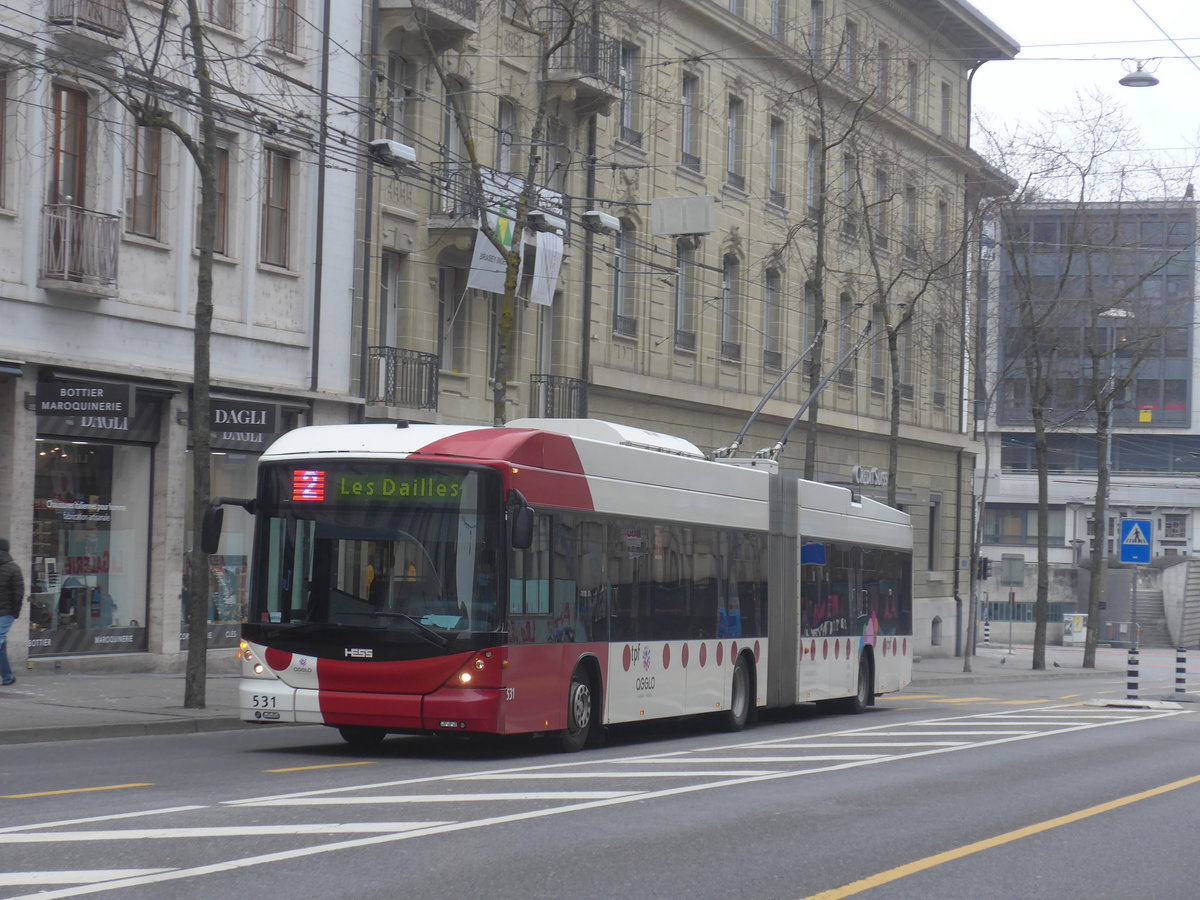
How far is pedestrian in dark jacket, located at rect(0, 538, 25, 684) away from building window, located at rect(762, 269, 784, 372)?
24.5 meters

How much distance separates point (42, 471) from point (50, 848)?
14.7m

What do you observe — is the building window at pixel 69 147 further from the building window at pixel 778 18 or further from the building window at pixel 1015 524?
the building window at pixel 1015 524

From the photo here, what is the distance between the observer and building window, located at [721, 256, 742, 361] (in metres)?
40.2

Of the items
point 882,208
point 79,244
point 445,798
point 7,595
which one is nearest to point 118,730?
point 7,595

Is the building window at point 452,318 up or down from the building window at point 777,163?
down

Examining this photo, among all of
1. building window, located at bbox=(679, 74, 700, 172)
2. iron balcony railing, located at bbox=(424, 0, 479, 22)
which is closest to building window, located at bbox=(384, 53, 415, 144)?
iron balcony railing, located at bbox=(424, 0, 479, 22)

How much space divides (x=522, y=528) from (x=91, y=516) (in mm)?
11190

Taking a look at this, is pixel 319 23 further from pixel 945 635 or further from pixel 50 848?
pixel 945 635

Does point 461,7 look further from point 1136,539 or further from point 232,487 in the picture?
point 1136,539

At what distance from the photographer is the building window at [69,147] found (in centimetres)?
2295

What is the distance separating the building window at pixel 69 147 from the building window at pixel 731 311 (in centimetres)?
1911

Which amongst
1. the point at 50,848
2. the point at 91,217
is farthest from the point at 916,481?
the point at 50,848

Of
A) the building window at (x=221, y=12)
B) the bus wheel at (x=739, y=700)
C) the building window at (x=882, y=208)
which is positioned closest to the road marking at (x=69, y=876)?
the bus wheel at (x=739, y=700)

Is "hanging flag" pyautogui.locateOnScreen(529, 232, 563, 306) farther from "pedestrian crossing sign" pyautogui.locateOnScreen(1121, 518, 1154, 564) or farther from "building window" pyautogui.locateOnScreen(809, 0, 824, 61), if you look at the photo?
"pedestrian crossing sign" pyautogui.locateOnScreen(1121, 518, 1154, 564)
